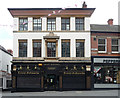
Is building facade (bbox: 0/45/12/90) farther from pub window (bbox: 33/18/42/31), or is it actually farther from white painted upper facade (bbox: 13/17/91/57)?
pub window (bbox: 33/18/42/31)

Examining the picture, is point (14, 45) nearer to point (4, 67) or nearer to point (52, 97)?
point (4, 67)

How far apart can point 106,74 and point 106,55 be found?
235 cm

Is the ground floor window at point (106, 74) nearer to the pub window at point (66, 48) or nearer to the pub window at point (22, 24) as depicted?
the pub window at point (66, 48)

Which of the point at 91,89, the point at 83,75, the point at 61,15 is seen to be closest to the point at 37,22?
the point at 61,15

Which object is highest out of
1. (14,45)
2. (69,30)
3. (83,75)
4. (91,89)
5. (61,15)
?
(61,15)

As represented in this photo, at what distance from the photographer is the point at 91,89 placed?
2700 centimetres

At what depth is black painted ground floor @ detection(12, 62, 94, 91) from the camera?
26.8 meters

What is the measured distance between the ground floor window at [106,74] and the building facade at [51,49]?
100 centimetres

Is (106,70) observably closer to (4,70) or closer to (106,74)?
(106,74)

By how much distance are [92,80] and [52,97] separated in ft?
26.6

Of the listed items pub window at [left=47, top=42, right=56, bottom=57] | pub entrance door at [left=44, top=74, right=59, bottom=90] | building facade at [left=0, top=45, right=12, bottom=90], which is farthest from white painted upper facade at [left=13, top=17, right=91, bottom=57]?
building facade at [left=0, top=45, right=12, bottom=90]

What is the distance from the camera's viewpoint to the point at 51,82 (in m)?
27.2

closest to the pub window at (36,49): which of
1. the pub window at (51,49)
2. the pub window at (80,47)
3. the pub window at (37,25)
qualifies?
the pub window at (51,49)

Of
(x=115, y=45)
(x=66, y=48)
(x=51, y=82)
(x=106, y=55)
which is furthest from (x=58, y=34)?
(x=115, y=45)
